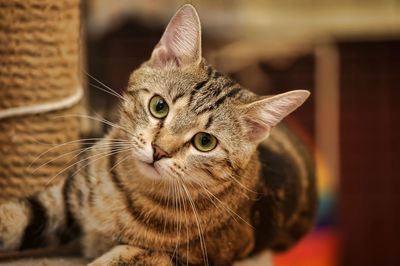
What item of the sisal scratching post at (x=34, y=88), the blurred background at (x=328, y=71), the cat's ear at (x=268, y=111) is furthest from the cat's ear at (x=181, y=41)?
the blurred background at (x=328, y=71)

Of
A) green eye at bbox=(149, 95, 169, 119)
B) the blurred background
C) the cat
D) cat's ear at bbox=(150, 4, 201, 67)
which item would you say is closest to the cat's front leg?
the cat

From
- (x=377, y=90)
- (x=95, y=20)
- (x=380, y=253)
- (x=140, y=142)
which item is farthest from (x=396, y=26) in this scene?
(x=140, y=142)

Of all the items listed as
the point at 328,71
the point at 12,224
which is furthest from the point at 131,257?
the point at 328,71

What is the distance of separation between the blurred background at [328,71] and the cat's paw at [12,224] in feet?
4.99

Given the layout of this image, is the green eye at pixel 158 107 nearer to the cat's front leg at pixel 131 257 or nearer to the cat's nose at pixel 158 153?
the cat's nose at pixel 158 153

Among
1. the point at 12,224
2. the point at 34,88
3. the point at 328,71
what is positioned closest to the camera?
the point at 12,224

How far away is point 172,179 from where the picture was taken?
2.79 feet

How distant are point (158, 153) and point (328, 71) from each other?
6.76 feet

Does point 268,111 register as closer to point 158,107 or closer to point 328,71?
point 158,107

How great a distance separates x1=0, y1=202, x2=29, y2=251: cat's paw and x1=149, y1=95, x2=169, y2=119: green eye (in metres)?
0.34

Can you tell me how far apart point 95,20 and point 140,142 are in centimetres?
182

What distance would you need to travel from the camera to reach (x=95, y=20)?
2.51 metres

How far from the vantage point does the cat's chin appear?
0.85 m

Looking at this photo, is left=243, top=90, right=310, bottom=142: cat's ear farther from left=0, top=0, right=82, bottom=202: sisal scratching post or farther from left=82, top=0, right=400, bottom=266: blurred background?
left=82, top=0, right=400, bottom=266: blurred background
